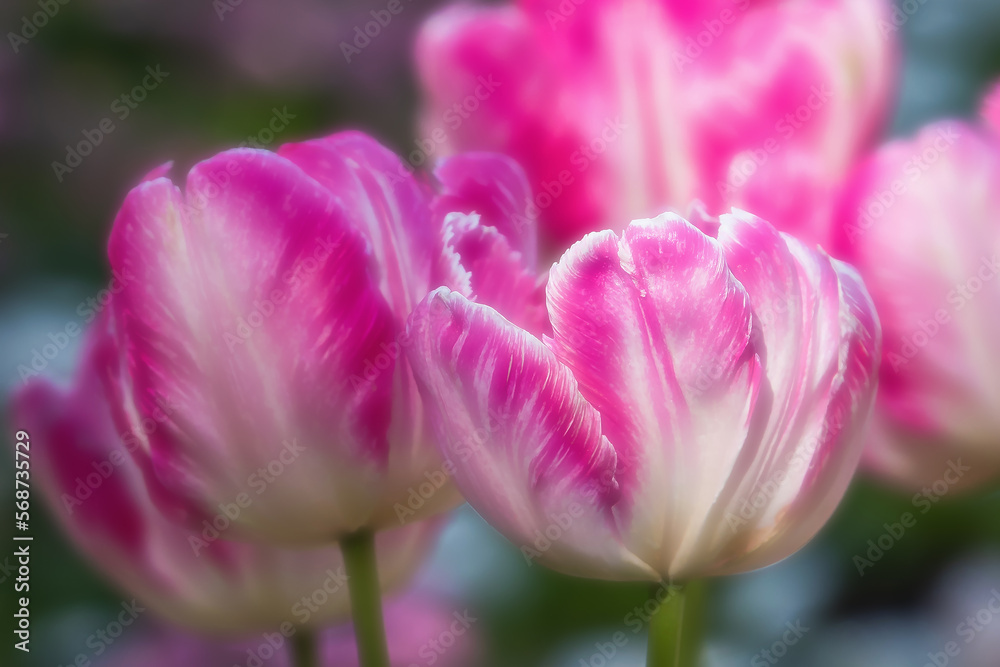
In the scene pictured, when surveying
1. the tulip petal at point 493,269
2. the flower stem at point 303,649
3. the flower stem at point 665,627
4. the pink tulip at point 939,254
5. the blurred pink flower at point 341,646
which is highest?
the tulip petal at point 493,269

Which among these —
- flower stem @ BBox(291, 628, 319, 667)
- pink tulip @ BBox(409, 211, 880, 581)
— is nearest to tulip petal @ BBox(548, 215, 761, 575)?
pink tulip @ BBox(409, 211, 880, 581)

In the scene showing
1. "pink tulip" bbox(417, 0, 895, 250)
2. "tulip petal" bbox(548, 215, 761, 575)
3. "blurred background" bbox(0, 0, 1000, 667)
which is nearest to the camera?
"tulip petal" bbox(548, 215, 761, 575)

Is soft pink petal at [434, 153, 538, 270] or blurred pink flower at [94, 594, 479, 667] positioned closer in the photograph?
soft pink petal at [434, 153, 538, 270]

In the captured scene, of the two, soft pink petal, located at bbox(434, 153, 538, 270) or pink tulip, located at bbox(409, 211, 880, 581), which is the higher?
soft pink petal, located at bbox(434, 153, 538, 270)

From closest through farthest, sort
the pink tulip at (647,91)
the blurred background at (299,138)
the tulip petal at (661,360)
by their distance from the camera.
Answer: the tulip petal at (661,360) < the pink tulip at (647,91) < the blurred background at (299,138)

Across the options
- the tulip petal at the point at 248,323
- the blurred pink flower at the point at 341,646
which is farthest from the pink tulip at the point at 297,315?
the blurred pink flower at the point at 341,646

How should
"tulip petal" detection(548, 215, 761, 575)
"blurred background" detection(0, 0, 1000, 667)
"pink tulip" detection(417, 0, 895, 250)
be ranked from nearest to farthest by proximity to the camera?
1. "tulip petal" detection(548, 215, 761, 575)
2. "pink tulip" detection(417, 0, 895, 250)
3. "blurred background" detection(0, 0, 1000, 667)

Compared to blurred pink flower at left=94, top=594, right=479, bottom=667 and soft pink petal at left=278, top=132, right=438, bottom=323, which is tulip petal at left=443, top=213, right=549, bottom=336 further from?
blurred pink flower at left=94, top=594, right=479, bottom=667

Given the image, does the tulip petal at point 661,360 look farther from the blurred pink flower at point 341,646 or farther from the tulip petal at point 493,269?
the blurred pink flower at point 341,646
